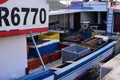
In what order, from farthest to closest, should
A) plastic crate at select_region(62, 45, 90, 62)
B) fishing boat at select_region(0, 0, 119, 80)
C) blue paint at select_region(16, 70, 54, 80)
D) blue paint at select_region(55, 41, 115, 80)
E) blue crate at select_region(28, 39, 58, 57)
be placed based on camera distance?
blue crate at select_region(28, 39, 58, 57) → plastic crate at select_region(62, 45, 90, 62) → blue paint at select_region(55, 41, 115, 80) → fishing boat at select_region(0, 0, 119, 80) → blue paint at select_region(16, 70, 54, 80)

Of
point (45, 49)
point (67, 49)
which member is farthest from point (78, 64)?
point (45, 49)

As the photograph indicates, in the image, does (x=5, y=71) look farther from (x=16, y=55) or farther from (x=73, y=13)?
(x=73, y=13)

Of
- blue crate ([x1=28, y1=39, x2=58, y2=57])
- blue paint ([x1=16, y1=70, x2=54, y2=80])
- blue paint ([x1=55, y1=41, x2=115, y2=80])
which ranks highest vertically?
blue paint ([x1=16, y1=70, x2=54, y2=80])

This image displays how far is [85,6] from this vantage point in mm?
13414

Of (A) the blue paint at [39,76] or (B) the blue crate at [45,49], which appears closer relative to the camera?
(A) the blue paint at [39,76]

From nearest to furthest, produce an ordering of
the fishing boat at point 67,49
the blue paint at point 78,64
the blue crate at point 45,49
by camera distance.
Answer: the fishing boat at point 67,49, the blue paint at point 78,64, the blue crate at point 45,49

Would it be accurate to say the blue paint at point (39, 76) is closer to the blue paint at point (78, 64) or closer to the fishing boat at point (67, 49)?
the fishing boat at point (67, 49)

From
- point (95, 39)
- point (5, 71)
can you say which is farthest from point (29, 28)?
point (95, 39)

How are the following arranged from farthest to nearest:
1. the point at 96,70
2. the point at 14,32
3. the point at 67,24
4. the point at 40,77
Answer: the point at 67,24 → the point at 96,70 → the point at 40,77 → the point at 14,32

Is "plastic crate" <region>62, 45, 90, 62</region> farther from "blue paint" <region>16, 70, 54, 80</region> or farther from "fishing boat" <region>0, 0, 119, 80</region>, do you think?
"blue paint" <region>16, 70, 54, 80</region>

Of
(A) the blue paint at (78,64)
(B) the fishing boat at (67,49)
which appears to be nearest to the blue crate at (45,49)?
(B) the fishing boat at (67,49)

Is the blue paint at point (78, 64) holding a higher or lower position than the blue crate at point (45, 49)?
higher

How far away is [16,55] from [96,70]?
8.78 ft

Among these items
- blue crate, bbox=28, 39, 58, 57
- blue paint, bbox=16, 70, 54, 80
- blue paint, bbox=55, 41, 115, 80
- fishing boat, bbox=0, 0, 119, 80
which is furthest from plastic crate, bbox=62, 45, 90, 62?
blue paint, bbox=16, 70, 54, 80
